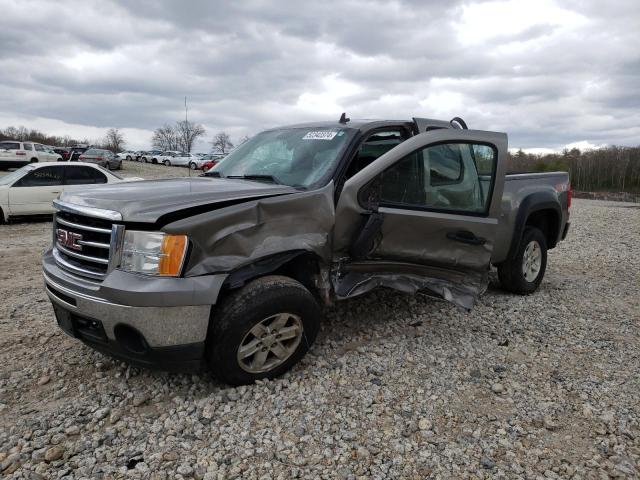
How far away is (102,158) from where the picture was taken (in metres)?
28.1

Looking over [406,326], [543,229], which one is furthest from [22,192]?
[543,229]

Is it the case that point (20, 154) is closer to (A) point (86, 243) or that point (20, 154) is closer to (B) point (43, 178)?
(B) point (43, 178)

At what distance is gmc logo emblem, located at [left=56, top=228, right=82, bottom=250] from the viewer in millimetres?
3020

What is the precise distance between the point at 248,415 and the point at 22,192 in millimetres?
10154

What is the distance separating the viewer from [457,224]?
3.93 meters

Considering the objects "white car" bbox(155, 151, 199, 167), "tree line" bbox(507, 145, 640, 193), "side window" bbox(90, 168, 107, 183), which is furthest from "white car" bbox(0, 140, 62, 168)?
"tree line" bbox(507, 145, 640, 193)

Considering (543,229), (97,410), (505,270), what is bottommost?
(97,410)

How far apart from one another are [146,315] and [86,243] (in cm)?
68

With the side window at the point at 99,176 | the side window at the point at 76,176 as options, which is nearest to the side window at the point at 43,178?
the side window at the point at 76,176

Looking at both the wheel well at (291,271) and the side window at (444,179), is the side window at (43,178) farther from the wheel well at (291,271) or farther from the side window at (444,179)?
the side window at (444,179)

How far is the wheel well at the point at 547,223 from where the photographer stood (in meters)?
5.63

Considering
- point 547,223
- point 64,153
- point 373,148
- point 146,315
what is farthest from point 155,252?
A: point 64,153

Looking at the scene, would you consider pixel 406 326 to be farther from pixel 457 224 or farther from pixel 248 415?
pixel 248 415

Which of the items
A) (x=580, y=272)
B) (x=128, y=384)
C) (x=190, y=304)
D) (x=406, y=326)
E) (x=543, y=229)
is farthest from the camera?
(x=580, y=272)
